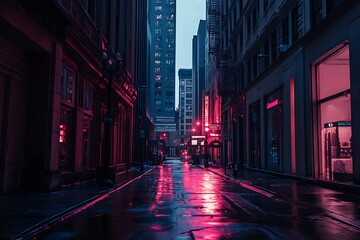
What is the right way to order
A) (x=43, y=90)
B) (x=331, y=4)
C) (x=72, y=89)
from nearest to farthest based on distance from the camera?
(x=43, y=90) < (x=331, y=4) < (x=72, y=89)

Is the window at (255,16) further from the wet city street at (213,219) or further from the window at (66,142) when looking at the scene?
the wet city street at (213,219)

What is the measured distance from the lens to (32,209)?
11.5 m

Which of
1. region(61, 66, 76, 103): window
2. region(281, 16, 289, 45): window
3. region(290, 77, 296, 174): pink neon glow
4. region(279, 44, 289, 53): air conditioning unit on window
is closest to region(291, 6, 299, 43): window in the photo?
region(279, 44, 289, 53): air conditioning unit on window

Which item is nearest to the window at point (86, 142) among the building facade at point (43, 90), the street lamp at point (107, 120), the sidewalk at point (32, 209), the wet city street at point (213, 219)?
the building facade at point (43, 90)

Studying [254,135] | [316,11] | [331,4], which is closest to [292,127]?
[316,11]

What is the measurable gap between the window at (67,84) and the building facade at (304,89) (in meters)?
13.4

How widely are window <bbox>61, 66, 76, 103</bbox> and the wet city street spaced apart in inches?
274

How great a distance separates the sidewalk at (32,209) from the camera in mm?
8617

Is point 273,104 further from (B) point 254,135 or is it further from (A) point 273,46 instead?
(B) point 254,135

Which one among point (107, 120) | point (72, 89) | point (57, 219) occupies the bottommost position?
point (57, 219)

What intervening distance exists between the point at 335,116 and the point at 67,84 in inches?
563

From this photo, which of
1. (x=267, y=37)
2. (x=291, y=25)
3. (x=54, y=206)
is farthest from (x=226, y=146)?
(x=54, y=206)

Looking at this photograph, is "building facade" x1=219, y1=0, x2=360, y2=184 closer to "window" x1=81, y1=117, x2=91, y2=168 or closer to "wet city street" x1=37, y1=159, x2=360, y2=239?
"wet city street" x1=37, y1=159, x2=360, y2=239

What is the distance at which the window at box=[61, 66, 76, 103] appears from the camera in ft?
64.9
